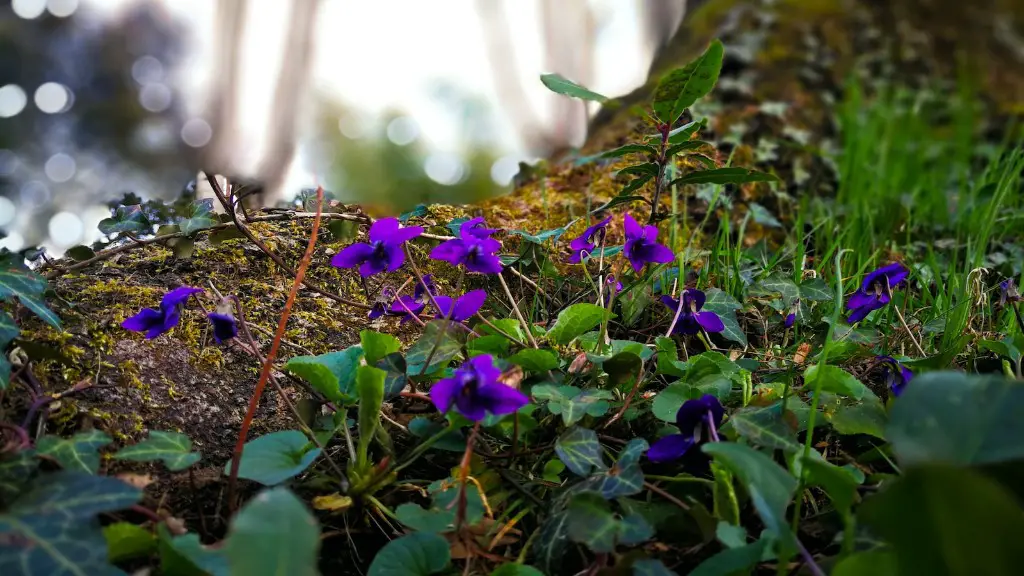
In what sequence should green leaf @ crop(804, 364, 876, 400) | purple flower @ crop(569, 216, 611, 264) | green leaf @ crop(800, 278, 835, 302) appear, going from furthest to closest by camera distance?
green leaf @ crop(800, 278, 835, 302) < purple flower @ crop(569, 216, 611, 264) < green leaf @ crop(804, 364, 876, 400)

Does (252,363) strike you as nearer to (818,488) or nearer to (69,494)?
(69,494)

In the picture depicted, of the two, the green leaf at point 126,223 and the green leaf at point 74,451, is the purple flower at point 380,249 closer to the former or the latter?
the green leaf at point 74,451

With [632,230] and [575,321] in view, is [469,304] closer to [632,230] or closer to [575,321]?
[575,321]

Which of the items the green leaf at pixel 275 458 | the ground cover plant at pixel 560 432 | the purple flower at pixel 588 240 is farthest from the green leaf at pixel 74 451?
the purple flower at pixel 588 240

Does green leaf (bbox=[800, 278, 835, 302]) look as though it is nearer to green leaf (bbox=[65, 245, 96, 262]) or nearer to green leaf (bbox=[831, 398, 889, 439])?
green leaf (bbox=[831, 398, 889, 439])

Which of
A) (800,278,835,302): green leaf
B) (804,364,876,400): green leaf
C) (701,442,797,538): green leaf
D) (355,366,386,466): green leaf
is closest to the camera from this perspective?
(701,442,797,538): green leaf

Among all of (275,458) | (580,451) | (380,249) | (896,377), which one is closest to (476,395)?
(580,451)

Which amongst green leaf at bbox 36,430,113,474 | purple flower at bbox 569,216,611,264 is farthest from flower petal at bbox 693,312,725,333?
green leaf at bbox 36,430,113,474
